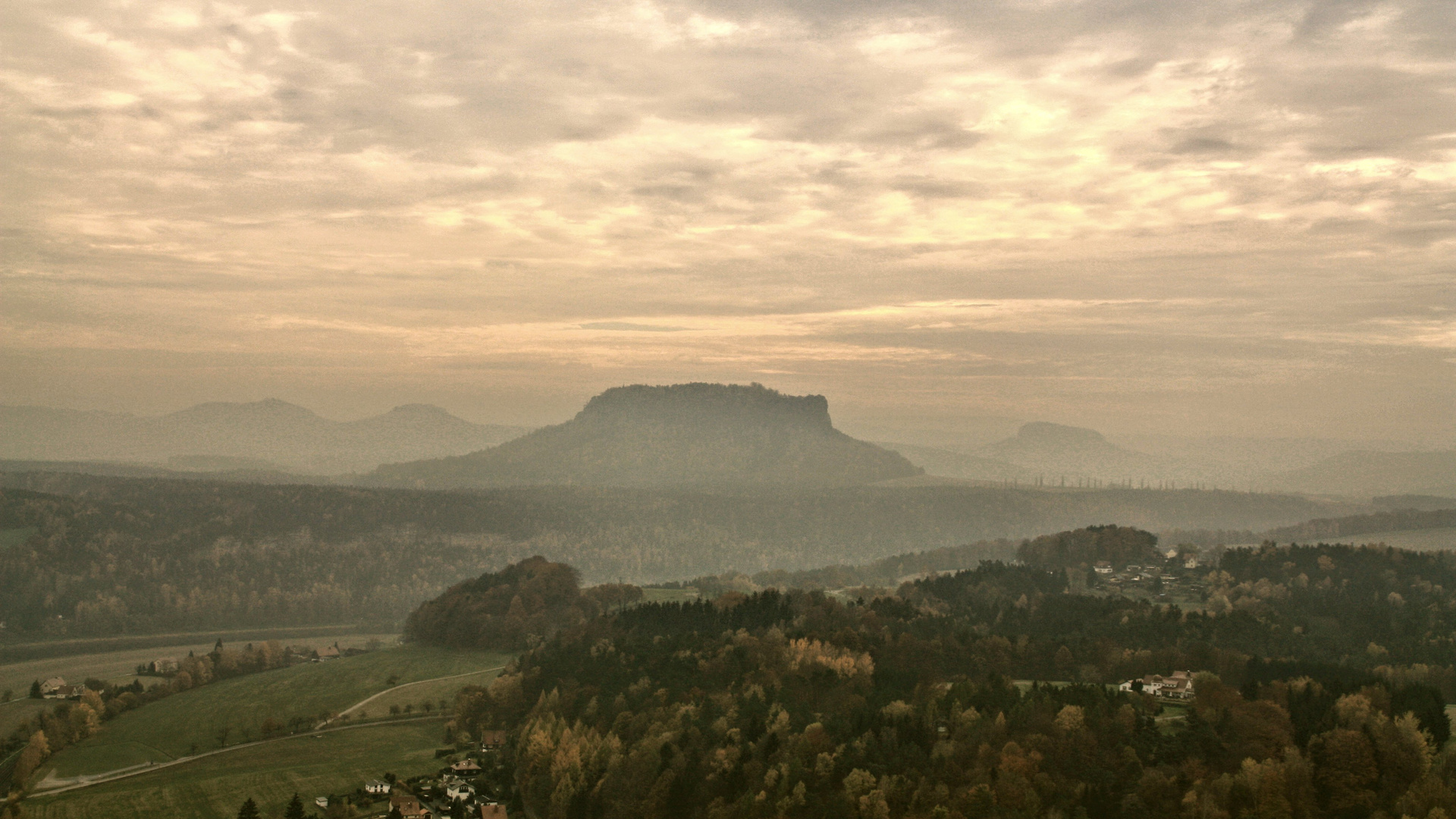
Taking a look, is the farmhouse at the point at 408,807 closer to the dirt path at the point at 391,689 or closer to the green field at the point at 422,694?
the dirt path at the point at 391,689

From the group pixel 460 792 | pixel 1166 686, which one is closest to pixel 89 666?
pixel 460 792

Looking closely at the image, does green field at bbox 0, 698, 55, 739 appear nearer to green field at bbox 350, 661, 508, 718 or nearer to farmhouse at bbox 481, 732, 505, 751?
green field at bbox 350, 661, 508, 718

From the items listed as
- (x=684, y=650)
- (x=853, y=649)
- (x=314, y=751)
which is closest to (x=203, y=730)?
(x=314, y=751)

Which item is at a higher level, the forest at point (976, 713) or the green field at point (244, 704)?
the forest at point (976, 713)

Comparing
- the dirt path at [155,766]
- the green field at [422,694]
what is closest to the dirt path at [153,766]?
the dirt path at [155,766]

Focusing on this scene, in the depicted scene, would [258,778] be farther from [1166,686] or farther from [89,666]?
[89,666]

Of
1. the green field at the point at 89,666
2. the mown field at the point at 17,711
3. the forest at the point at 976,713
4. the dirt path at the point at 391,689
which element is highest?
the forest at the point at 976,713

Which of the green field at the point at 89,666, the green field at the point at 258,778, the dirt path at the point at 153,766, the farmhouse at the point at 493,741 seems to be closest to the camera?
the green field at the point at 258,778
